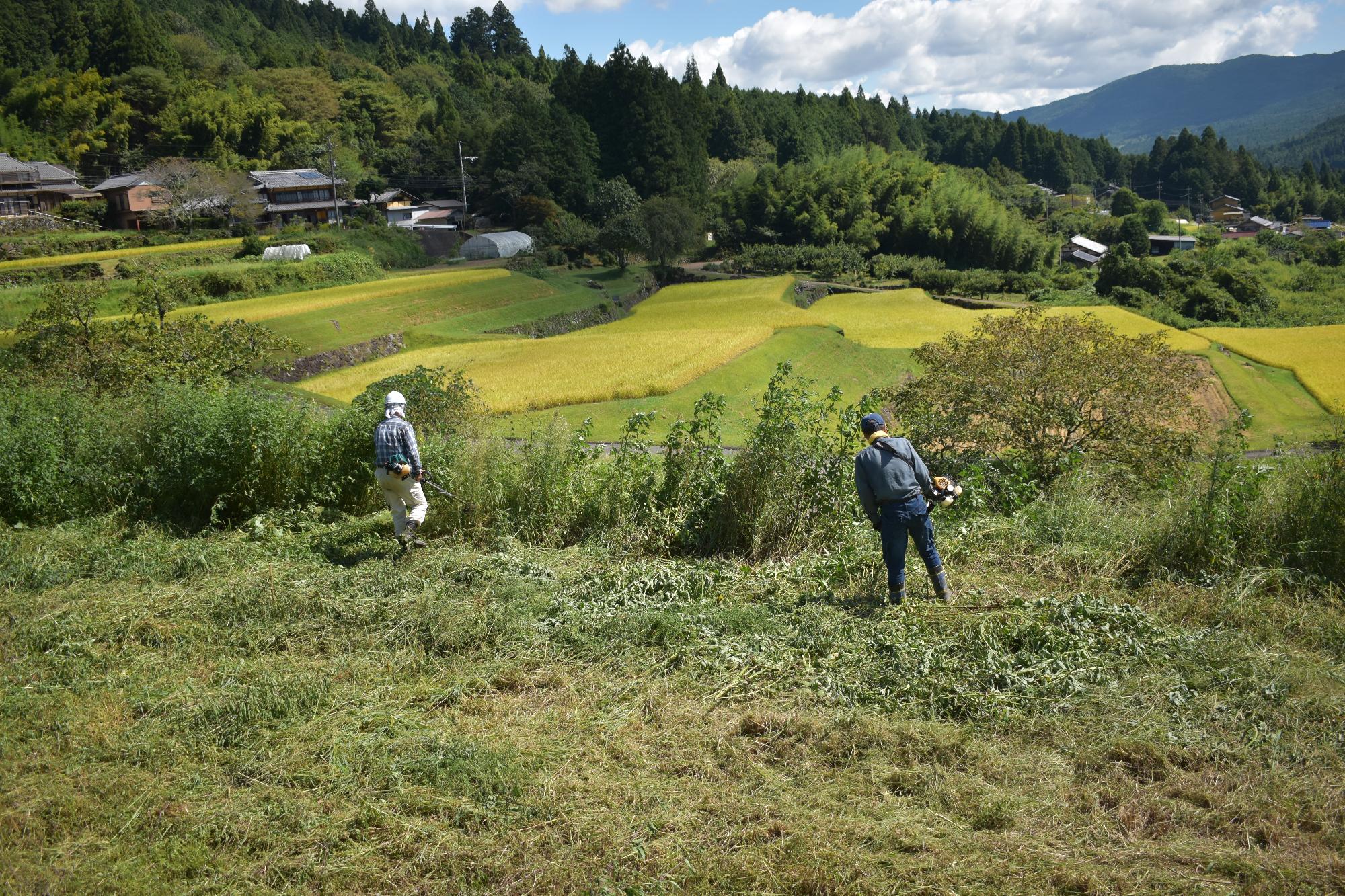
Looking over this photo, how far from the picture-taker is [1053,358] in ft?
37.8

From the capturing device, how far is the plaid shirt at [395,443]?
7.14m

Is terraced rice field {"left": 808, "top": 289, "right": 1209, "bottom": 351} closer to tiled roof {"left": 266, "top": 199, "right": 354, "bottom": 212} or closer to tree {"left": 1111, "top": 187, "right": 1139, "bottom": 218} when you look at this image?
tiled roof {"left": 266, "top": 199, "right": 354, "bottom": 212}

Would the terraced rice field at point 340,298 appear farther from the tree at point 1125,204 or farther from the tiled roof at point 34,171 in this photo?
the tree at point 1125,204

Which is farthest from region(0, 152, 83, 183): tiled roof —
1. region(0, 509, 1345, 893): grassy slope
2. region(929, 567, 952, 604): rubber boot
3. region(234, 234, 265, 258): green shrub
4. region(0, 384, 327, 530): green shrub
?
region(929, 567, 952, 604): rubber boot

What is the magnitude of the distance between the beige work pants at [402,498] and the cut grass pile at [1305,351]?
24567mm

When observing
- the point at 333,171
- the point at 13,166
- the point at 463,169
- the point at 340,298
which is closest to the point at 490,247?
the point at 333,171

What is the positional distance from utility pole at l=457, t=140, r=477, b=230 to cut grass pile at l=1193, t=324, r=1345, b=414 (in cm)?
4247

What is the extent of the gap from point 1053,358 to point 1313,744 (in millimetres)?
8106

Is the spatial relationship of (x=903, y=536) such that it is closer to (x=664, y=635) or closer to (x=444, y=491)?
(x=664, y=635)

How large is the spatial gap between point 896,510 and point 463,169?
2320 inches

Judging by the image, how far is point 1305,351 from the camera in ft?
95.1

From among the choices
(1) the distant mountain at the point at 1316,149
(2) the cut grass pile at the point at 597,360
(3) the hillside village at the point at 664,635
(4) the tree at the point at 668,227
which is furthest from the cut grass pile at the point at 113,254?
(1) the distant mountain at the point at 1316,149

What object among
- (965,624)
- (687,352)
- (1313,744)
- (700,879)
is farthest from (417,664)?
(687,352)

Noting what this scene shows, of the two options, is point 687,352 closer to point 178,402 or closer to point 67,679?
point 178,402
